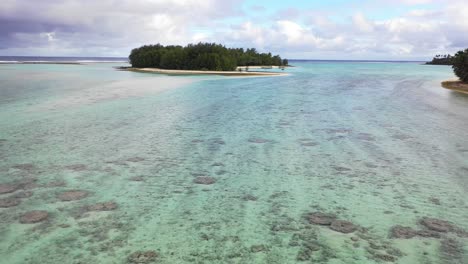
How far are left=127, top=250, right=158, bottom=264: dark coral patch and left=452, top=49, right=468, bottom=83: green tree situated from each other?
118 feet

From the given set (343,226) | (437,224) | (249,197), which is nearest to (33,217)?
(249,197)

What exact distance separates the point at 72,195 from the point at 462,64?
36.2 m

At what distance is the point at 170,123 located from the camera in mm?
13070

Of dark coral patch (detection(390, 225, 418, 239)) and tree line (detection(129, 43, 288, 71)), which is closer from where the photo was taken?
dark coral patch (detection(390, 225, 418, 239))

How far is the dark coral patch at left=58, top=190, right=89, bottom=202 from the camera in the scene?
5.76 meters

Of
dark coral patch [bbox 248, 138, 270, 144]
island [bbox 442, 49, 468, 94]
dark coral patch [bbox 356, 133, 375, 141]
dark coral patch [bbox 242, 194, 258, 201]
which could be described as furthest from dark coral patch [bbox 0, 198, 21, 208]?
island [bbox 442, 49, 468, 94]

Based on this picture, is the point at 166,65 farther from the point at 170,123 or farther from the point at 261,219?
the point at 261,219

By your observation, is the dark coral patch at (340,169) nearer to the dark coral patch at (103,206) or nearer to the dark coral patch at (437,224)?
the dark coral patch at (437,224)

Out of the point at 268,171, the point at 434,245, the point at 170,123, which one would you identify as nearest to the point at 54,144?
the point at 170,123

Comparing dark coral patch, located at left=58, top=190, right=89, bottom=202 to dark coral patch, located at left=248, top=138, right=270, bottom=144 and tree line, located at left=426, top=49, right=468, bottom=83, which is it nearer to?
dark coral patch, located at left=248, top=138, right=270, bottom=144

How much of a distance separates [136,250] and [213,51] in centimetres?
6315

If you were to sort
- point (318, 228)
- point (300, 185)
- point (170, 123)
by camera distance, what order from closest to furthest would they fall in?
1. point (318, 228)
2. point (300, 185)
3. point (170, 123)

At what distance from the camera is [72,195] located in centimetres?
590

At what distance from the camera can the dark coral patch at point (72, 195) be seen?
5764 mm
